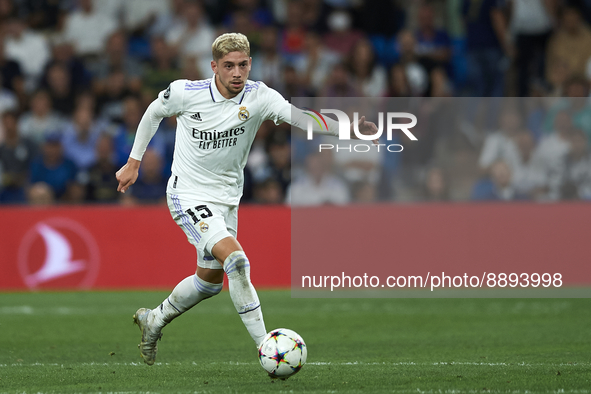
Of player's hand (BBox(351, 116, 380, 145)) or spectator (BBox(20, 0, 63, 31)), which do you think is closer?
player's hand (BBox(351, 116, 380, 145))

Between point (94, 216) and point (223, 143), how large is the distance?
7.38 m

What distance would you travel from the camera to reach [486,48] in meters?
16.3

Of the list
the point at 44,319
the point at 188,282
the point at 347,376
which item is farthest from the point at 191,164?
the point at 44,319

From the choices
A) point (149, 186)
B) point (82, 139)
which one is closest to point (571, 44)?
point (149, 186)

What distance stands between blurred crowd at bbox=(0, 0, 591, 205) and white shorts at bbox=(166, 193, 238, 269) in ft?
Answer: 23.0

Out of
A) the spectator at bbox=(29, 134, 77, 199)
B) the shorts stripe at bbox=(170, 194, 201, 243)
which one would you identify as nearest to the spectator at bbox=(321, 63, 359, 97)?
the spectator at bbox=(29, 134, 77, 199)

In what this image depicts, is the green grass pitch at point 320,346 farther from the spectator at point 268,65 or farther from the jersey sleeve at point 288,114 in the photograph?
the spectator at point 268,65

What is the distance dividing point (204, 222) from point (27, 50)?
12.1 meters

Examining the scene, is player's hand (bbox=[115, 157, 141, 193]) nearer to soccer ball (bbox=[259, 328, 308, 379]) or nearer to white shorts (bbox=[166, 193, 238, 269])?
white shorts (bbox=[166, 193, 238, 269])

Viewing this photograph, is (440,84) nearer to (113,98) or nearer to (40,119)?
(113,98)

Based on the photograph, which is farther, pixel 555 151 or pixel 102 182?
pixel 102 182

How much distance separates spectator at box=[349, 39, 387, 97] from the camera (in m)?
16.0

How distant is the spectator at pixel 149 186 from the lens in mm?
14352

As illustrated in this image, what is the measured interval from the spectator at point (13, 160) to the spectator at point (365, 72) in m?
5.71
